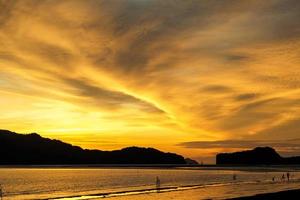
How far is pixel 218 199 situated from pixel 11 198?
4184cm

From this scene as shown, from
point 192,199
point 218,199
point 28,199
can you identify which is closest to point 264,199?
point 218,199

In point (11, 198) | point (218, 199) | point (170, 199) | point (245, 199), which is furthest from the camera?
point (11, 198)

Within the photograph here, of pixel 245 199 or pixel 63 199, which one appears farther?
pixel 63 199

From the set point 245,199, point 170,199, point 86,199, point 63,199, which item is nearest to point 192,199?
point 170,199

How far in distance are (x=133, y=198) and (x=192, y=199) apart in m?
10.8

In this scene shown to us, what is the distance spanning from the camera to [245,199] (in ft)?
194

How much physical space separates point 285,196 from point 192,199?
1320 centimetres

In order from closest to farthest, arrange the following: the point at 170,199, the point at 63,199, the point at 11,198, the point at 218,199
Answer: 1. the point at 218,199
2. the point at 170,199
3. the point at 63,199
4. the point at 11,198

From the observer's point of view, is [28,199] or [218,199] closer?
[218,199]

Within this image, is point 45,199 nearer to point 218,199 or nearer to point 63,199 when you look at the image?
point 63,199

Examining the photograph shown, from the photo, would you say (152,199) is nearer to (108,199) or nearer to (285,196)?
(108,199)

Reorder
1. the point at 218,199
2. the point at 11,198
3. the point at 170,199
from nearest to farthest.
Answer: the point at 218,199 < the point at 170,199 < the point at 11,198

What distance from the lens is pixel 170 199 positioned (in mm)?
69000

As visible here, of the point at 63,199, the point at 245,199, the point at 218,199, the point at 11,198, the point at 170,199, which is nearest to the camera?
the point at 245,199
